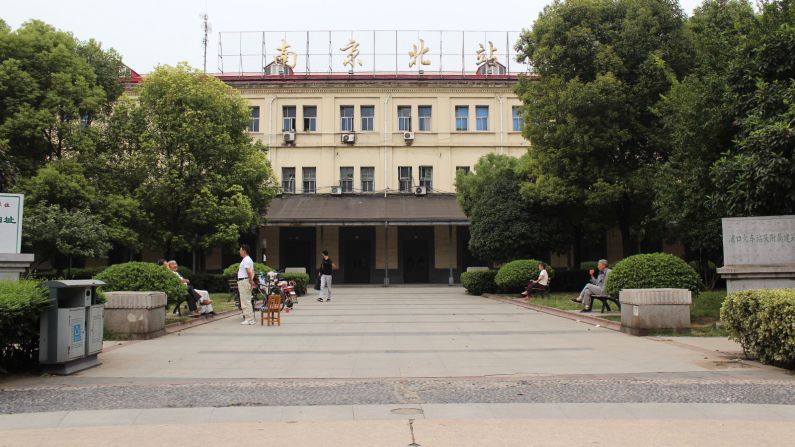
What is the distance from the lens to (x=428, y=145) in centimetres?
3722

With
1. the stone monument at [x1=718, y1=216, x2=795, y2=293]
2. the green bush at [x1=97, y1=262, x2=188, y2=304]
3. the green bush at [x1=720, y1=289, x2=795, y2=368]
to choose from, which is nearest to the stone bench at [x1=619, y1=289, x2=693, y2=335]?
the stone monument at [x1=718, y1=216, x2=795, y2=293]

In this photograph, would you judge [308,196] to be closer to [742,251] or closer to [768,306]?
[742,251]

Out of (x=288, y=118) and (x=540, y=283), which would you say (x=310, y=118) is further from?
(x=540, y=283)

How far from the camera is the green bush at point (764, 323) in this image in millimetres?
7477

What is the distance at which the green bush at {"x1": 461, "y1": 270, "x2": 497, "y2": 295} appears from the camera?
26.6m

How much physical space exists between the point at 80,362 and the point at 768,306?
28.7 ft

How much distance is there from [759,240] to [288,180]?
29.5 meters

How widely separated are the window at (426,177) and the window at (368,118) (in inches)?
156

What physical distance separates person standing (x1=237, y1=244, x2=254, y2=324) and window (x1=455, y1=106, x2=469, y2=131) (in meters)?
25.2

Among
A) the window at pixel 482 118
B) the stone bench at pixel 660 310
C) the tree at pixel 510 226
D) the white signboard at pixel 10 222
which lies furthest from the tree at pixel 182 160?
the stone bench at pixel 660 310

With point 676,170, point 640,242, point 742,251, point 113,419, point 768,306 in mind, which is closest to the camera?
point 113,419

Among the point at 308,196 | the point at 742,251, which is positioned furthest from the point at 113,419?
the point at 308,196

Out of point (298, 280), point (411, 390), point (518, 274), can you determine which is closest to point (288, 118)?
point (298, 280)

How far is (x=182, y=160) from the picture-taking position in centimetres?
2598
